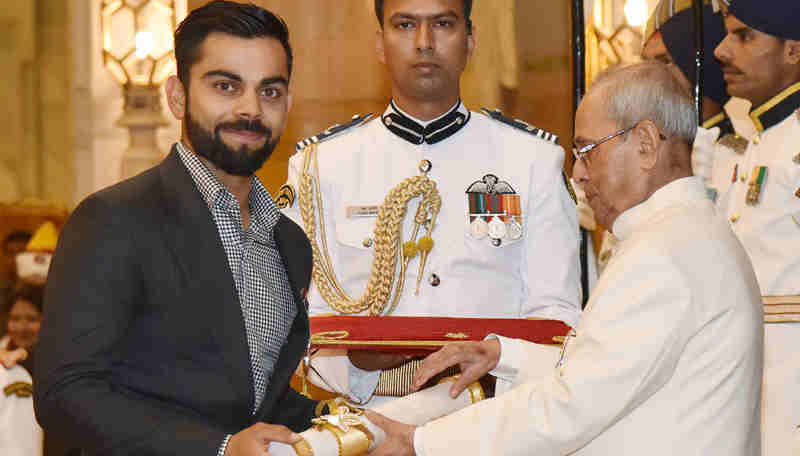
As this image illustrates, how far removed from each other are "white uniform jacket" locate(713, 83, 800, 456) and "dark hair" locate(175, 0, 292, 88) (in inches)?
78.5

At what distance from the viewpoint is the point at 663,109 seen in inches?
93.4

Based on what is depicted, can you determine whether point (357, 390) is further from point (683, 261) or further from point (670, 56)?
point (670, 56)

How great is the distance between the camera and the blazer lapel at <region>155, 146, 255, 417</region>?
2.10 meters

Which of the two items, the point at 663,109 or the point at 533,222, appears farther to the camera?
the point at 533,222

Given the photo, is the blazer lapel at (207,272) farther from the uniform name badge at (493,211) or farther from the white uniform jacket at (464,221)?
the uniform name badge at (493,211)

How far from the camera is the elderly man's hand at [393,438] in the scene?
7.82ft

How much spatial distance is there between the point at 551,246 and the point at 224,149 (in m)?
1.15

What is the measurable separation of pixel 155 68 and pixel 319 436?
5.45 meters

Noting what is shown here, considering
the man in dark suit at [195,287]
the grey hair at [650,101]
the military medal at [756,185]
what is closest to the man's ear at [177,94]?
the man in dark suit at [195,287]

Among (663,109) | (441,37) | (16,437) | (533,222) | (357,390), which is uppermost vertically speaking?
(441,37)

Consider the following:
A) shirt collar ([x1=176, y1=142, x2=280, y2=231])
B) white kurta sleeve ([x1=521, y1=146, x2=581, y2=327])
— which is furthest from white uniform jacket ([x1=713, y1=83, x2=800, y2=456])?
shirt collar ([x1=176, y1=142, x2=280, y2=231])

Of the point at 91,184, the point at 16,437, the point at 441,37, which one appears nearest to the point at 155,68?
the point at 91,184

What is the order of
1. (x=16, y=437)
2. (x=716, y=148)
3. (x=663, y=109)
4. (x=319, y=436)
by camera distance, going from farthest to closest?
(x=16, y=437), (x=716, y=148), (x=663, y=109), (x=319, y=436)

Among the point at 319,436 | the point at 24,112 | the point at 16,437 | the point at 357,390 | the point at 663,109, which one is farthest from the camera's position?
the point at 24,112
